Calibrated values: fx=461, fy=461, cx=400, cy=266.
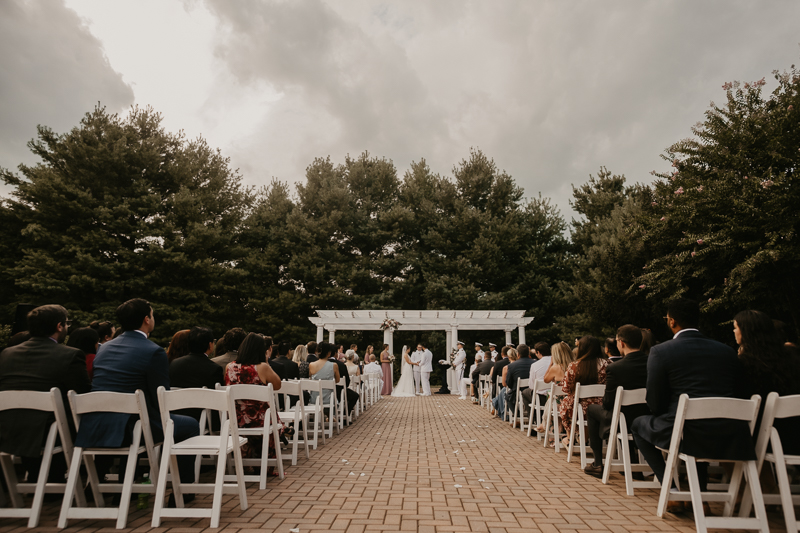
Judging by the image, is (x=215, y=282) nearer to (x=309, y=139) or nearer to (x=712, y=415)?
(x=309, y=139)

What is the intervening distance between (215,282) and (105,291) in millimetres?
5038

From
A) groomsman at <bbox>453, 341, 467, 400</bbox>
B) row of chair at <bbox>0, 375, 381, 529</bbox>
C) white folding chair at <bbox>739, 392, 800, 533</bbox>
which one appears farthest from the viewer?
groomsman at <bbox>453, 341, 467, 400</bbox>

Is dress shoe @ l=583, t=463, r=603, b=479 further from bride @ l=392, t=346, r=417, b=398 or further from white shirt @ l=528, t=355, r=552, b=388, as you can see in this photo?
bride @ l=392, t=346, r=417, b=398

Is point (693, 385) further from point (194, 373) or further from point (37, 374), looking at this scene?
point (37, 374)

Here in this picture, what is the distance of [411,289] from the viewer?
2850 cm


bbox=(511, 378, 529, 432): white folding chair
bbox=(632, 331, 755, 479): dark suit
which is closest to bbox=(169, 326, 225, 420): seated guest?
bbox=(632, 331, 755, 479): dark suit

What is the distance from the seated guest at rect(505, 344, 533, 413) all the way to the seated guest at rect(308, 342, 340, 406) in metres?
3.59

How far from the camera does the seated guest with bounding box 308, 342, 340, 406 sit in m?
8.34

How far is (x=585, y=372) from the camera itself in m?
5.86

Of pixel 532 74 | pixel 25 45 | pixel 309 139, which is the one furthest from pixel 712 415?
pixel 309 139

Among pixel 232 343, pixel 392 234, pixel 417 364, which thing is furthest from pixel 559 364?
pixel 392 234

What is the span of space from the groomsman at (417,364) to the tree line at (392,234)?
26.2 ft

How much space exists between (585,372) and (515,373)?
359 centimetres

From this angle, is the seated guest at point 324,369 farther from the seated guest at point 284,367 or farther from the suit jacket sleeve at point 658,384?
the suit jacket sleeve at point 658,384
